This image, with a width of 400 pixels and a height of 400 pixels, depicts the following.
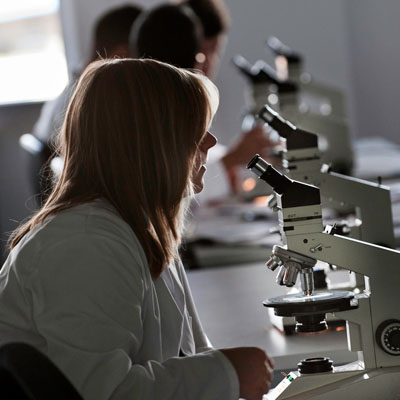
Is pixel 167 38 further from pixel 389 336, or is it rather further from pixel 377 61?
pixel 377 61

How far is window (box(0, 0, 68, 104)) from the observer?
18.4 ft

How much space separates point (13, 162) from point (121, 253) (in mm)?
4889

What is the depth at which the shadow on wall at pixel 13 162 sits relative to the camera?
5645 millimetres

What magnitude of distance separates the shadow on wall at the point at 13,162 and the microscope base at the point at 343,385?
4.59 meters

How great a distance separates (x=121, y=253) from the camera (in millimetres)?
1016

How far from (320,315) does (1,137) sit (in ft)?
15.9

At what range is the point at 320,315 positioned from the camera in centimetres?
116

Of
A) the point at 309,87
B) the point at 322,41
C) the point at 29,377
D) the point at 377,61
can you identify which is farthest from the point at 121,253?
the point at 377,61

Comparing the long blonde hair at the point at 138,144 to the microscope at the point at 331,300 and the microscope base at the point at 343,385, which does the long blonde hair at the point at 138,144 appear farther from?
the microscope base at the point at 343,385

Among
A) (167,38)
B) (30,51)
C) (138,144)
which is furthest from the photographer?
(30,51)

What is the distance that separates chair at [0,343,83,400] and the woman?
118mm

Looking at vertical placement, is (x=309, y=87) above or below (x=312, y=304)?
above

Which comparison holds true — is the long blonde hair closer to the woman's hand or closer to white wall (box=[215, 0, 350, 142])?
the woman's hand

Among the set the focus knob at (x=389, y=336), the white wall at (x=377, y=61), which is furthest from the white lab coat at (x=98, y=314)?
the white wall at (x=377, y=61)
